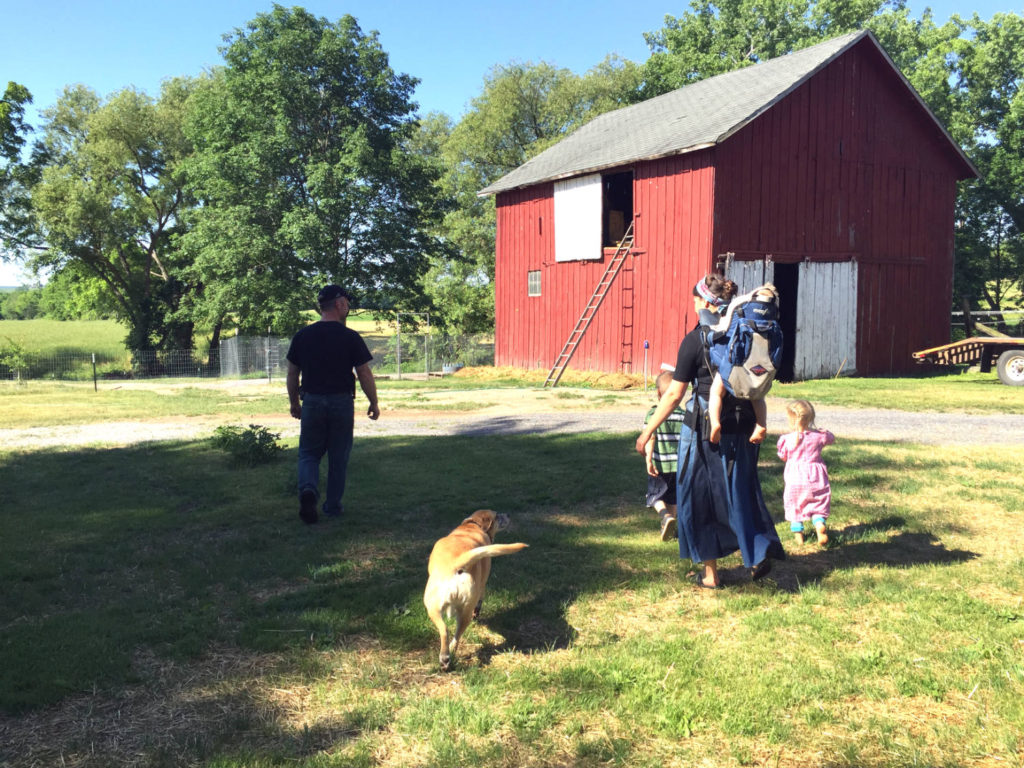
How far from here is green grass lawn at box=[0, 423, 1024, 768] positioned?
3.04m

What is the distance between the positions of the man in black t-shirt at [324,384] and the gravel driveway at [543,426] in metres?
5.04

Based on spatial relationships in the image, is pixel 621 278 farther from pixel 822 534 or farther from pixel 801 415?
pixel 822 534

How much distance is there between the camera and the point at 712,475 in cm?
459

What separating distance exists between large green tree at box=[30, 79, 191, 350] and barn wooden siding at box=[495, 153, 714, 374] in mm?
20256

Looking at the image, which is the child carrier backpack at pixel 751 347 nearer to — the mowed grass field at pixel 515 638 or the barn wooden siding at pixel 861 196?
the mowed grass field at pixel 515 638

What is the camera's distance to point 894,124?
20781mm

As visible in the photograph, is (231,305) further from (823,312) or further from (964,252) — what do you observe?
(964,252)

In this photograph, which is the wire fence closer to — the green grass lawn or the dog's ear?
the green grass lawn

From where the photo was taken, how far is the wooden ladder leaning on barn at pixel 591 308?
20.1 meters

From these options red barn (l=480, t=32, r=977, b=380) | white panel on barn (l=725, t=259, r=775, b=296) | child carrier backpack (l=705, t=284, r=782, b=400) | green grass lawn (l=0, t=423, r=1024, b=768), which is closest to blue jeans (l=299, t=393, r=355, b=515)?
green grass lawn (l=0, t=423, r=1024, b=768)

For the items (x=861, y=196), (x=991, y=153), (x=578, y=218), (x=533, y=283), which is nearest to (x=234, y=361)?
(x=533, y=283)

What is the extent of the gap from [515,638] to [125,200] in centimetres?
4098

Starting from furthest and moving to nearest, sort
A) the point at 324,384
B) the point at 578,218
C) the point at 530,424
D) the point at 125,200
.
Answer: the point at 125,200
the point at 578,218
the point at 530,424
the point at 324,384

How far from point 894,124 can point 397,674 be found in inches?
868
